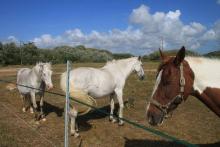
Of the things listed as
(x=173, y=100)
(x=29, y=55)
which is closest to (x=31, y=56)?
(x=29, y=55)

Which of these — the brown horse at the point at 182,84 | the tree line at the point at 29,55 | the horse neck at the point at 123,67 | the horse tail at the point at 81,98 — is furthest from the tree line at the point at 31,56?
the brown horse at the point at 182,84

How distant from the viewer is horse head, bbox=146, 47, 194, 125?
337cm

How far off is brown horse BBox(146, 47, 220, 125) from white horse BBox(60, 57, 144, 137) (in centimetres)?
394

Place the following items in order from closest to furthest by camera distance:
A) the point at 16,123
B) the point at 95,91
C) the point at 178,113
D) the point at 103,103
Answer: the point at 95,91
the point at 16,123
the point at 178,113
the point at 103,103

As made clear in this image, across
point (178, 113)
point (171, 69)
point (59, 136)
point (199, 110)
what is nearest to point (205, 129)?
point (178, 113)

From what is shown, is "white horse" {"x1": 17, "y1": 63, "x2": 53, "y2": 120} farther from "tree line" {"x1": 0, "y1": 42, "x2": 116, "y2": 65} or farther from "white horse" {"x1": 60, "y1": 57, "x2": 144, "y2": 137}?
"tree line" {"x1": 0, "y1": 42, "x2": 116, "y2": 65}

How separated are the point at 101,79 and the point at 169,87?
505 cm

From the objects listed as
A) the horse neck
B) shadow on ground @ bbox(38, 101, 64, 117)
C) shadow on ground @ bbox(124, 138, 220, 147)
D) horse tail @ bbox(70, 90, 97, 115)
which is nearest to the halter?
shadow on ground @ bbox(124, 138, 220, 147)

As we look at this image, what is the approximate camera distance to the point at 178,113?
10.2 meters

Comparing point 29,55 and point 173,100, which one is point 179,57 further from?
point 29,55

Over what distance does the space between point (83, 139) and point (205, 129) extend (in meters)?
3.49

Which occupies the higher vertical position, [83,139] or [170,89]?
[170,89]

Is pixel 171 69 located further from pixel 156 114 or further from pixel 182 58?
pixel 156 114

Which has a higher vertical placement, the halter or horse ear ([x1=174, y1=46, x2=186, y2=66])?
horse ear ([x1=174, y1=46, x2=186, y2=66])
